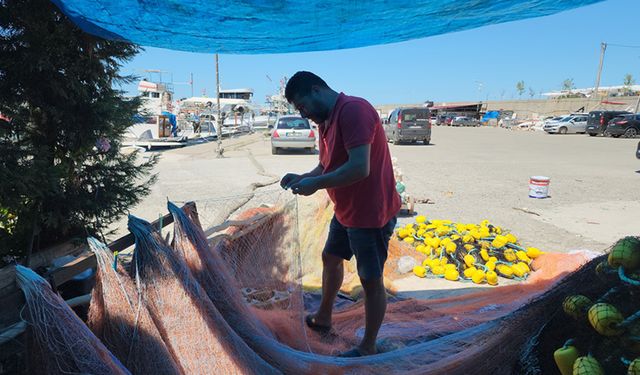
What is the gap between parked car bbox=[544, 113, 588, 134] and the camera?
3509cm

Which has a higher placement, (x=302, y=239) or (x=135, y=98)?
(x=135, y=98)

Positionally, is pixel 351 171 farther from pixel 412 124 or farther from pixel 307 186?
pixel 412 124

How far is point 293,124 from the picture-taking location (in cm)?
1755

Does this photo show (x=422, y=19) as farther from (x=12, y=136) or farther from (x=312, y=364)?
(x=12, y=136)

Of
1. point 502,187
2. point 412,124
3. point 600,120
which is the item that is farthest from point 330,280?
point 600,120

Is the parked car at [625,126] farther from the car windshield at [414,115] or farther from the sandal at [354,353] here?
the sandal at [354,353]

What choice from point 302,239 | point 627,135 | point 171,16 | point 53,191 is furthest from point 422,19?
point 627,135

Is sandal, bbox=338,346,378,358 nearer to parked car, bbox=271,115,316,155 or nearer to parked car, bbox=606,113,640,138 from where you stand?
parked car, bbox=271,115,316,155

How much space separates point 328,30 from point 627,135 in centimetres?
3370

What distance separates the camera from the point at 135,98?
3.58 m

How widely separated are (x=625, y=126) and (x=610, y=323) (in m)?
33.7

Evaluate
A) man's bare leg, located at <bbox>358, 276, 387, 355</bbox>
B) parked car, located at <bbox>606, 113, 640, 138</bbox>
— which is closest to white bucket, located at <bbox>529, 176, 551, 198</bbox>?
man's bare leg, located at <bbox>358, 276, 387, 355</bbox>

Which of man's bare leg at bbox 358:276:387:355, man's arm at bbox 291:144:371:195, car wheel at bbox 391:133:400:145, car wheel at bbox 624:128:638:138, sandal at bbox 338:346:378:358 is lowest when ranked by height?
sandal at bbox 338:346:378:358

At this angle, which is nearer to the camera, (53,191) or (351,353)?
(351,353)
